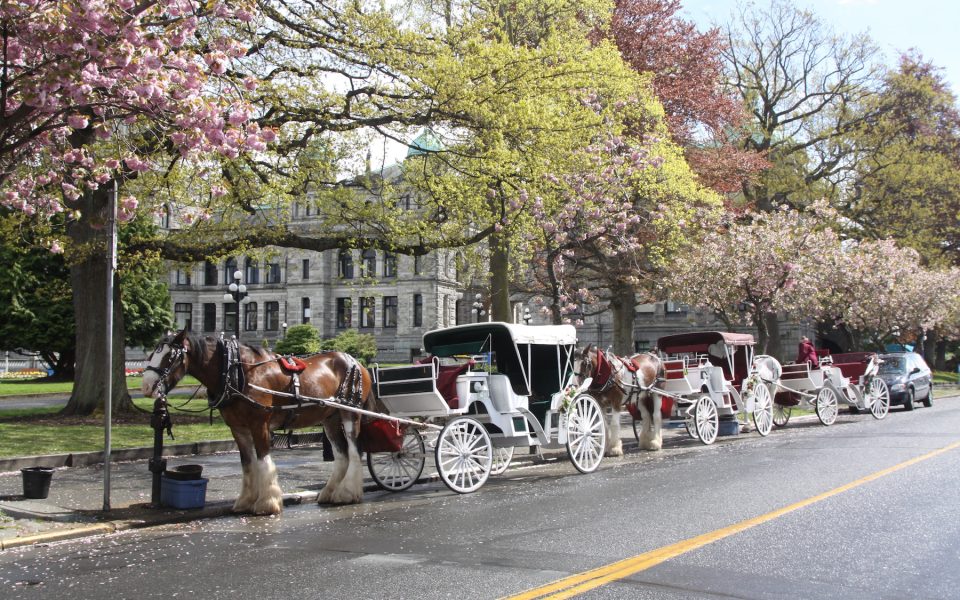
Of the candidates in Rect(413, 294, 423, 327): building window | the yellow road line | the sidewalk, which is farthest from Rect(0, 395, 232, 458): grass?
Rect(413, 294, 423, 327): building window

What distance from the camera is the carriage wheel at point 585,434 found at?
44.9 feet

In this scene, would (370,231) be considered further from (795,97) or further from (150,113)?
(795,97)

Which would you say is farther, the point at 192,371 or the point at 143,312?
the point at 143,312

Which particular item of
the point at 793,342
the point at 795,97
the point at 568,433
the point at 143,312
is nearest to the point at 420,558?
the point at 568,433

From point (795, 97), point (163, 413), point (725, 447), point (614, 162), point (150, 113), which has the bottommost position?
point (725, 447)

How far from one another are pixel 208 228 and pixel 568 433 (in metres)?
13.0

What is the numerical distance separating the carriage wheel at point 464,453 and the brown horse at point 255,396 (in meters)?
1.18

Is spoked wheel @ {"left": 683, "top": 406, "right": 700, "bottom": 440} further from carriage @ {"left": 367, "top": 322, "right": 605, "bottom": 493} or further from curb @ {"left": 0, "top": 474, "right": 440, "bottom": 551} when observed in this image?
curb @ {"left": 0, "top": 474, "right": 440, "bottom": 551}

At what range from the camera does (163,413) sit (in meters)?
10.2

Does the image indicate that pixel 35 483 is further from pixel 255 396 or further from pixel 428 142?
pixel 428 142

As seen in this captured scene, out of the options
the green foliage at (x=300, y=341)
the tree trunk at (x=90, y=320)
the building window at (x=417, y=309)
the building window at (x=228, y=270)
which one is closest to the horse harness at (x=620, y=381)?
the tree trunk at (x=90, y=320)

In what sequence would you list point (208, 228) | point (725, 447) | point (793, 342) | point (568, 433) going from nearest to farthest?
1. point (568, 433)
2. point (725, 447)
3. point (208, 228)
4. point (793, 342)

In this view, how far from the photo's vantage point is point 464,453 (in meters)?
12.0

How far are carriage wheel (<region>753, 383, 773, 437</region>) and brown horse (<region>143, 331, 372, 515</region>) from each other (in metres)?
12.0
